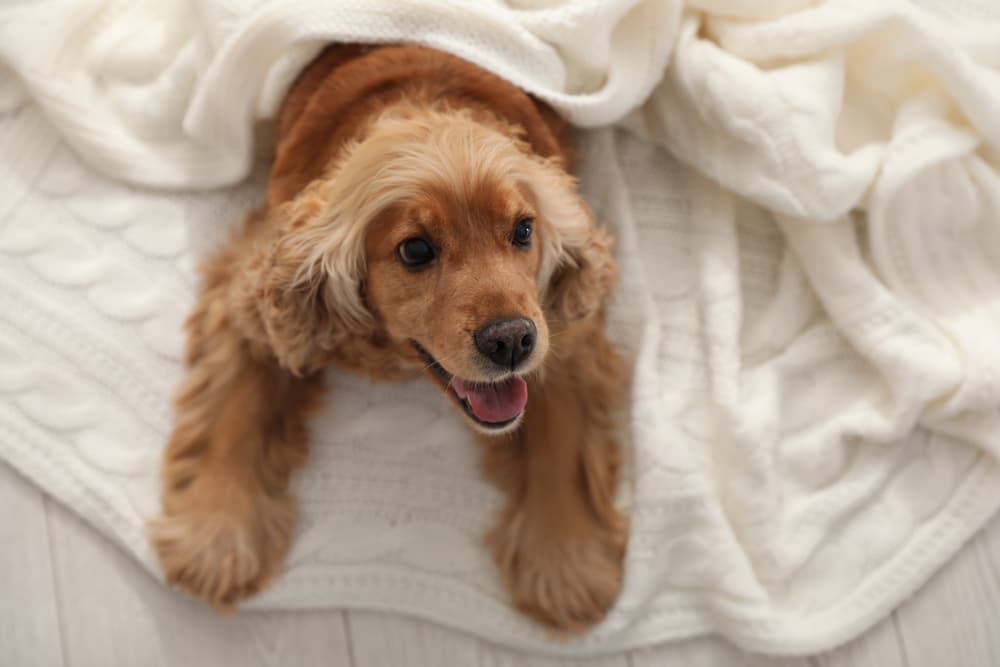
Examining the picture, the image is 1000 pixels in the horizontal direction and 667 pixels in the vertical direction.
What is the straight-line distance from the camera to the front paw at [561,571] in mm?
1795

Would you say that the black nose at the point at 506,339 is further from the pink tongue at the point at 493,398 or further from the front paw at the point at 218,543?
the front paw at the point at 218,543

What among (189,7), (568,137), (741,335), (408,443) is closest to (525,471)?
(408,443)

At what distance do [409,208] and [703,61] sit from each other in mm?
768

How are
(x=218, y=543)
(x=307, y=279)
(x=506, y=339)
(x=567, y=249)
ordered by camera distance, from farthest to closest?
1. (x=218, y=543)
2. (x=567, y=249)
3. (x=307, y=279)
4. (x=506, y=339)

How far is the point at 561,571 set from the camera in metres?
1.80

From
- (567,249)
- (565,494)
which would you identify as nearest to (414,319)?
(567,249)

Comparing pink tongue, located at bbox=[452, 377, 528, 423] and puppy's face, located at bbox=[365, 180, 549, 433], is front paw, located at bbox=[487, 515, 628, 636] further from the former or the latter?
puppy's face, located at bbox=[365, 180, 549, 433]

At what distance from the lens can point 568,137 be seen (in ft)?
6.50

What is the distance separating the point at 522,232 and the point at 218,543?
802 millimetres

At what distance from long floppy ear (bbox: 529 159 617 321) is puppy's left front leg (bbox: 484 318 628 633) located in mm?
80

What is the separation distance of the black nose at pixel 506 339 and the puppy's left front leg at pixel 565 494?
0.35 metres

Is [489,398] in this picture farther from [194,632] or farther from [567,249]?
[194,632]

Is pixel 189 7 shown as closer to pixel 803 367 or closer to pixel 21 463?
pixel 21 463

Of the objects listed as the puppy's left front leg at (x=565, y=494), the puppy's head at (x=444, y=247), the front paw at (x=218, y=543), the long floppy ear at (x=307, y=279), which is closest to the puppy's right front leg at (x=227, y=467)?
the front paw at (x=218, y=543)
